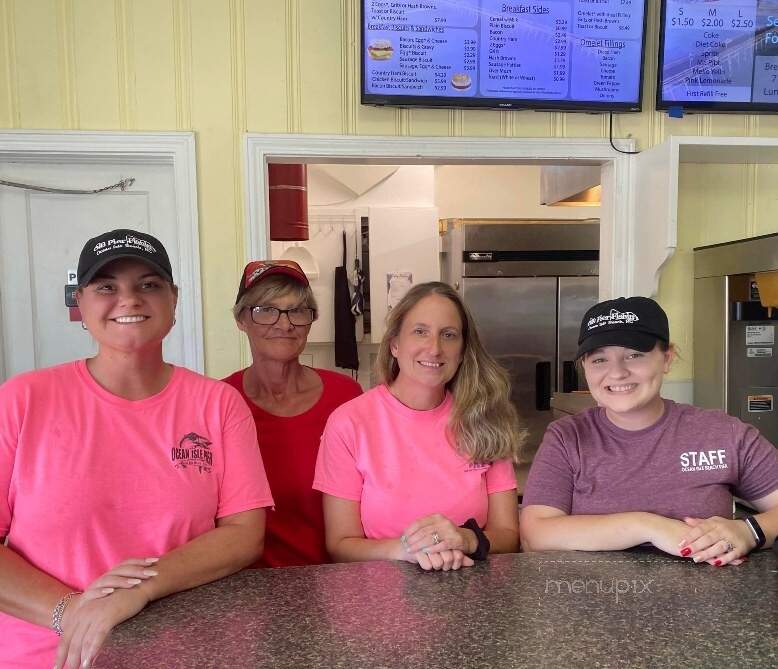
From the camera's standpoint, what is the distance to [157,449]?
1.10 m

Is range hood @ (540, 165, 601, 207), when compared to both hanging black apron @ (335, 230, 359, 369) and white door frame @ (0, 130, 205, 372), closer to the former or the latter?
hanging black apron @ (335, 230, 359, 369)

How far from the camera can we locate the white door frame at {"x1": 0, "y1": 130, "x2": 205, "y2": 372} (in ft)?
7.23

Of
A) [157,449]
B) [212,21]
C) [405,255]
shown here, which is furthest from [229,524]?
[405,255]

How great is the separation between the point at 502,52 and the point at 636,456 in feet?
5.44

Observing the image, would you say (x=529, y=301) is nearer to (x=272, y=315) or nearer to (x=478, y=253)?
(x=478, y=253)

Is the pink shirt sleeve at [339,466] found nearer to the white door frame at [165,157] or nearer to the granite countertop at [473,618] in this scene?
the granite countertop at [473,618]

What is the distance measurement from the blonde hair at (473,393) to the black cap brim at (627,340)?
0.30 metres

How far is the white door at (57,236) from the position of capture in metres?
2.32

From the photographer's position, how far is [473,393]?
1.45 meters

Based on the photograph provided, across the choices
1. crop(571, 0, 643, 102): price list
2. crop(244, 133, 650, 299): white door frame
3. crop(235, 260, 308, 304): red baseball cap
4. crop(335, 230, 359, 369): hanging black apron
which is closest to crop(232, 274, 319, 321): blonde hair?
crop(235, 260, 308, 304): red baseball cap

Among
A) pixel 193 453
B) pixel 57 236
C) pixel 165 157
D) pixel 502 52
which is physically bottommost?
pixel 193 453

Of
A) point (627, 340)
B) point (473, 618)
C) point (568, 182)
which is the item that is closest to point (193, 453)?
point (473, 618)

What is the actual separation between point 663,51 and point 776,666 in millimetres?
2295

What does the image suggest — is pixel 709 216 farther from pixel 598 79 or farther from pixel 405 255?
pixel 405 255
